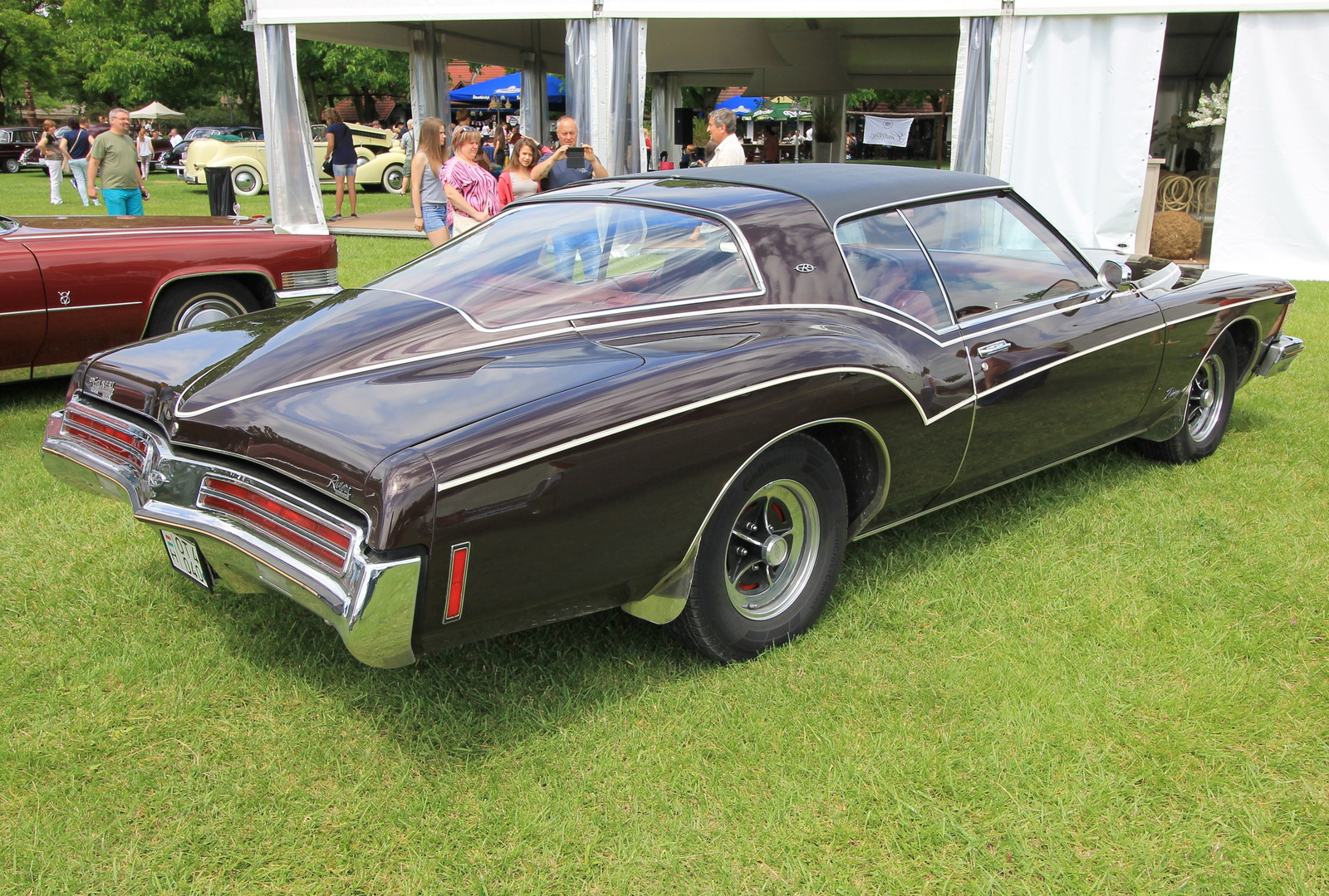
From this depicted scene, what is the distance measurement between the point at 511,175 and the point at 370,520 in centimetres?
579

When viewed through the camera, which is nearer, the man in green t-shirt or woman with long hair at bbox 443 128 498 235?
woman with long hair at bbox 443 128 498 235

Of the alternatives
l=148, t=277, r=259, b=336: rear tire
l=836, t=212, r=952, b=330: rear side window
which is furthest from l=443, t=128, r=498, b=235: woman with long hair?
l=836, t=212, r=952, b=330: rear side window

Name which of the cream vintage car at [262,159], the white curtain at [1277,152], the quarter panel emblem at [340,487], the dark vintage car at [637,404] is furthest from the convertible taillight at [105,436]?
the cream vintage car at [262,159]

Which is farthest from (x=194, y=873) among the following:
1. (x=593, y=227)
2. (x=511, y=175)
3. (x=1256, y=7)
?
(x=1256, y=7)

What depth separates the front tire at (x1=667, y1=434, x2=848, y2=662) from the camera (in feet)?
8.61

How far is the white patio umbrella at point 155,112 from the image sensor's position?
128 feet

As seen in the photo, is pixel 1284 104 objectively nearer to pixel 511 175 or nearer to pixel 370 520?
pixel 511 175

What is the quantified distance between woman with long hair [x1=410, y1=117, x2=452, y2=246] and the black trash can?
3.09 m

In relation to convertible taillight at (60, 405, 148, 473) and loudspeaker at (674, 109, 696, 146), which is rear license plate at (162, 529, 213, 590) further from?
loudspeaker at (674, 109, 696, 146)

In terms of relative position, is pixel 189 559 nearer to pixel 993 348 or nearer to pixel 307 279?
pixel 993 348

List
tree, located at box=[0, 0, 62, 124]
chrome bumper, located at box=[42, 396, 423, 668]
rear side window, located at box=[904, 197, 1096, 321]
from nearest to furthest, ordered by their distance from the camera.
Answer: chrome bumper, located at box=[42, 396, 423, 668]
rear side window, located at box=[904, 197, 1096, 321]
tree, located at box=[0, 0, 62, 124]

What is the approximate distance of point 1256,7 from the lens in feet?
29.6

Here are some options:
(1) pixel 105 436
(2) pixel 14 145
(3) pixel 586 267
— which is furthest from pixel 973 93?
(2) pixel 14 145

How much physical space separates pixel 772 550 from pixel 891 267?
41.8 inches
